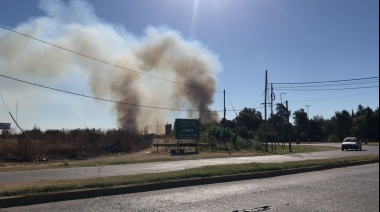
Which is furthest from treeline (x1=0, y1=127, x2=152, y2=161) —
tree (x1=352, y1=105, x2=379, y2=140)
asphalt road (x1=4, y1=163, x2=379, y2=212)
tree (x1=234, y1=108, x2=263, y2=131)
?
tree (x1=234, y1=108, x2=263, y2=131)

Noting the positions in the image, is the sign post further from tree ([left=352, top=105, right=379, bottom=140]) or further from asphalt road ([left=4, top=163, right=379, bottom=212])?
tree ([left=352, top=105, right=379, bottom=140])

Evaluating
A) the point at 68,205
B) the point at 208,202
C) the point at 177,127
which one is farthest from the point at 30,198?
the point at 177,127

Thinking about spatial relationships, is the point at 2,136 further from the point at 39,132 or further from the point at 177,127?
the point at 177,127

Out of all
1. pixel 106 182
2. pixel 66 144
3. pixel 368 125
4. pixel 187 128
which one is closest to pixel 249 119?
pixel 187 128

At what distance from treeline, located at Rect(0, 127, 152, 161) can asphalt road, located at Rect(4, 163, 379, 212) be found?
20.2m

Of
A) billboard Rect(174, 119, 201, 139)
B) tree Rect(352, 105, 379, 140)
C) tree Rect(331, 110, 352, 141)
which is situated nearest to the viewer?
tree Rect(352, 105, 379, 140)

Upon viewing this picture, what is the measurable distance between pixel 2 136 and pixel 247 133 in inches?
1815

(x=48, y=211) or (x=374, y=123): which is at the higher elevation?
(x=374, y=123)

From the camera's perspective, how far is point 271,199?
9.11 meters

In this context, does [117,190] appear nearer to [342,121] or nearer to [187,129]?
[342,121]

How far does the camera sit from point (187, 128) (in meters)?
35.0

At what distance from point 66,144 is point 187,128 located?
32.7ft

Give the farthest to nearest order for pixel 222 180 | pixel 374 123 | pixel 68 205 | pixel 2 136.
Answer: pixel 2 136 → pixel 222 180 → pixel 68 205 → pixel 374 123

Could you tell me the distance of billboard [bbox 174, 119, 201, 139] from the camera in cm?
3450
